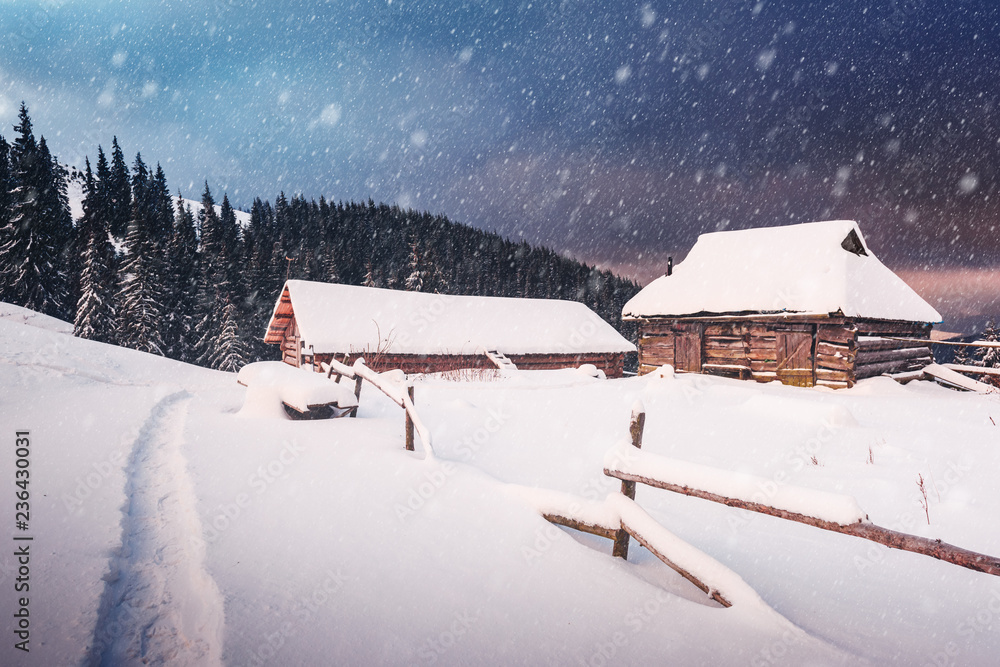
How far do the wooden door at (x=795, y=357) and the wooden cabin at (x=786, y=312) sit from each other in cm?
3

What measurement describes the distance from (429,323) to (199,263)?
113 ft

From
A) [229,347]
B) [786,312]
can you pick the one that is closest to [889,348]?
[786,312]

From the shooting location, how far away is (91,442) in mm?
5582

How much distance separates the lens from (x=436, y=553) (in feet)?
10.9

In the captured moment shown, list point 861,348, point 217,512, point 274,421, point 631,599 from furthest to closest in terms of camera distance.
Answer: point 861,348 < point 274,421 < point 217,512 < point 631,599

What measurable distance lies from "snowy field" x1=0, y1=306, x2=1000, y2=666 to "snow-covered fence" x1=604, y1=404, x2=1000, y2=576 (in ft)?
2.14

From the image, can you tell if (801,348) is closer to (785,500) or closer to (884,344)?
(884,344)

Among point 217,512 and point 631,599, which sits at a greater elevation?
point 217,512

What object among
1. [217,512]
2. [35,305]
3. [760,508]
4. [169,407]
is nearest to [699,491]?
[760,508]

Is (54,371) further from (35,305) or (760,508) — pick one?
(35,305)

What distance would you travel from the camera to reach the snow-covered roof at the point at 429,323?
1991cm

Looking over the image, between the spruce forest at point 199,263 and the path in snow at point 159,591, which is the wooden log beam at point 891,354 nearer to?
the path in snow at point 159,591

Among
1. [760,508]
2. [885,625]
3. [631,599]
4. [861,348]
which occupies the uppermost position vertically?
[861,348]

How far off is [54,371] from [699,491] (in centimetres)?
1490
